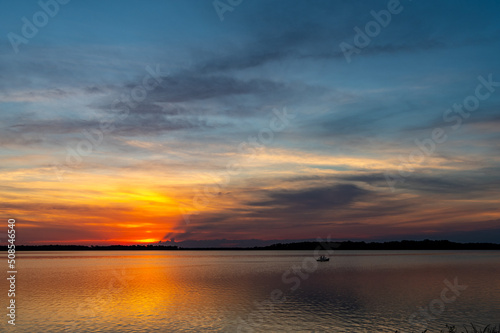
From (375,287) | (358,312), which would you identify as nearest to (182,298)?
(358,312)

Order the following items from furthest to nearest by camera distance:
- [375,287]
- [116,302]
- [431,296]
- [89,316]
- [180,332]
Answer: [375,287], [431,296], [116,302], [89,316], [180,332]

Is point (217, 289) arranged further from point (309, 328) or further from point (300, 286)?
point (309, 328)

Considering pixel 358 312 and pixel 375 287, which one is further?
pixel 375 287

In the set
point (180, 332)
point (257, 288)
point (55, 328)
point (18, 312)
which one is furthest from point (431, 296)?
point (18, 312)

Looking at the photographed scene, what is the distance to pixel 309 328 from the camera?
42.0 m

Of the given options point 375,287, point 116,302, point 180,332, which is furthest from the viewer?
point 375,287

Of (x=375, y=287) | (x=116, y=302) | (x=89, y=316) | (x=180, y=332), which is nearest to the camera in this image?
(x=180, y=332)

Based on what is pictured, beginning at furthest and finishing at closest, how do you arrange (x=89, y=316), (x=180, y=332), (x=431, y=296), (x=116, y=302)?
1. (x=431, y=296)
2. (x=116, y=302)
3. (x=89, y=316)
4. (x=180, y=332)

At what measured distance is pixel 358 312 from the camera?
50312 mm

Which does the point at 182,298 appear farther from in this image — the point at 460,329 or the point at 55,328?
the point at 460,329

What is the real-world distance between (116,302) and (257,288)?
26.2 meters

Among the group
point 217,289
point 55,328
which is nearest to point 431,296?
point 217,289

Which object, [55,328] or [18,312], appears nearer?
[55,328]

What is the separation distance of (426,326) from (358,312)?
9.13 metres
